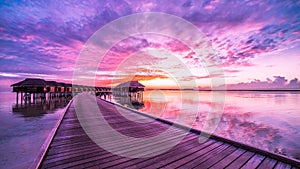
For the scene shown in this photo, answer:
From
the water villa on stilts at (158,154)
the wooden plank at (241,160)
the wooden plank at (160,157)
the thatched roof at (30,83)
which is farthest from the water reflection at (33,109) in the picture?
the wooden plank at (241,160)

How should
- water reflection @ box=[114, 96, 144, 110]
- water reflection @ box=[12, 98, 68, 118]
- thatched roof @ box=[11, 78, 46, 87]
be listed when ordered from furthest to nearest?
thatched roof @ box=[11, 78, 46, 87], water reflection @ box=[114, 96, 144, 110], water reflection @ box=[12, 98, 68, 118]

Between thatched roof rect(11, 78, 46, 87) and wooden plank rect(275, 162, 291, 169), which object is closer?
wooden plank rect(275, 162, 291, 169)

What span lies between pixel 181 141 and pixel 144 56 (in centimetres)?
2986

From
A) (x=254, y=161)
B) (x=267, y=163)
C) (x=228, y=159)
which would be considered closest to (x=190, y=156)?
(x=228, y=159)

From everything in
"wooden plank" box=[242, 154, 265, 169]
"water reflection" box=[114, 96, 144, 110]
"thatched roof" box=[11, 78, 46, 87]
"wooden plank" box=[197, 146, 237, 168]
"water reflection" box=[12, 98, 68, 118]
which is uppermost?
"thatched roof" box=[11, 78, 46, 87]

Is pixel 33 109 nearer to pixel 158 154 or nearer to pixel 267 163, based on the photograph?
pixel 158 154

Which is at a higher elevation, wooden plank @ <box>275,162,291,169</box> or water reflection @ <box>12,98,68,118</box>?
wooden plank @ <box>275,162,291,169</box>

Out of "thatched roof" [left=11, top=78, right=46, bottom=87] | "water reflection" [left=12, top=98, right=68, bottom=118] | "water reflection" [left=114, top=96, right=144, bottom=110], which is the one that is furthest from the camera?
"thatched roof" [left=11, top=78, right=46, bottom=87]

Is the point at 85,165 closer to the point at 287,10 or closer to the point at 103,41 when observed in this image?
the point at 287,10

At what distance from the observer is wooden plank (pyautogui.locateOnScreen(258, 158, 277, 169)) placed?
2834 millimetres

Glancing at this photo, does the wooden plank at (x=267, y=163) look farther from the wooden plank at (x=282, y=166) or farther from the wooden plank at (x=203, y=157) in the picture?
the wooden plank at (x=203, y=157)

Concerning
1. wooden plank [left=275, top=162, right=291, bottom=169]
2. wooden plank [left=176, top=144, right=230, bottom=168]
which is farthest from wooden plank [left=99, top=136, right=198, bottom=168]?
wooden plank [left=275, top=162, right=291, bottom=169]

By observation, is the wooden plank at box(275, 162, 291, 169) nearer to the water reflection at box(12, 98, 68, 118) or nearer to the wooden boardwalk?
the wooden boardwalk

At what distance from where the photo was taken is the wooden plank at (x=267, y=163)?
2.83m
